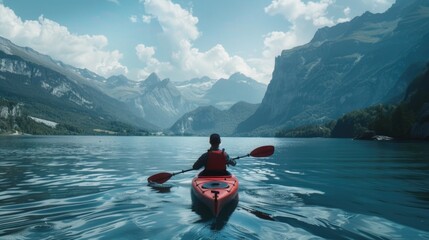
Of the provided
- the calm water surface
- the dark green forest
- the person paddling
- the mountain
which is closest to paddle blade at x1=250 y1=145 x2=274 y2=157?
the calm water surface

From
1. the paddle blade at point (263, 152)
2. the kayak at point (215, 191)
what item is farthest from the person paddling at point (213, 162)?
the paddle blade at point (263, 152)

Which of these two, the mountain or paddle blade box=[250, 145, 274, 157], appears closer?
paddle blade box=[250, 145, 274, 157]

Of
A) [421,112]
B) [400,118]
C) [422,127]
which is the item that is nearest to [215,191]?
[422,127]

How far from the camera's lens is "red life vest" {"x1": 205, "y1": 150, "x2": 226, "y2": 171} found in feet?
61.2

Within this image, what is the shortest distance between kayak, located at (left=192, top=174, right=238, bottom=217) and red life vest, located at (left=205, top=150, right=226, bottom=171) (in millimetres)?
514

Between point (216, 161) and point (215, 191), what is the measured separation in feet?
13.2

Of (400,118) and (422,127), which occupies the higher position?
(400,118)

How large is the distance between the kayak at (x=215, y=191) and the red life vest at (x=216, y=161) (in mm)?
514

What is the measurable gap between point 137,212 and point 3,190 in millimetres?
10742

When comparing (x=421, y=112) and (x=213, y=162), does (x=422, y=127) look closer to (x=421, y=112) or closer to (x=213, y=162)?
(x=421, y=112)

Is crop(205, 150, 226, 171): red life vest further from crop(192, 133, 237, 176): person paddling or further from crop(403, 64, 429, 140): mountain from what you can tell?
crop(403, 64, 429, 140): mountain

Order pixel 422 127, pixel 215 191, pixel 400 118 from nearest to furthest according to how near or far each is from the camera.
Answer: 1. pixel 215 191
2. pixel 422 127
3. pixel 400 118

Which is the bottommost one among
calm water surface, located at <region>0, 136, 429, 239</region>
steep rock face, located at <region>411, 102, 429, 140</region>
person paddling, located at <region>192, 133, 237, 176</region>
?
calm water surface, located at <region>0, 136, 429, 239</region>

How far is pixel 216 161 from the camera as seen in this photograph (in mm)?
18781
